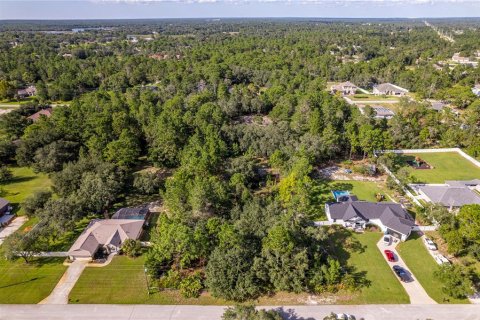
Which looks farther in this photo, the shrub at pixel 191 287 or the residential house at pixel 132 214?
the residential house at pixel 132 214

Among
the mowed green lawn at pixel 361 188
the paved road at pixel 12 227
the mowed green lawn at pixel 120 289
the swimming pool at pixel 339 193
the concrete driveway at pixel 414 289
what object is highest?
the swimming pool at pixel 339 193

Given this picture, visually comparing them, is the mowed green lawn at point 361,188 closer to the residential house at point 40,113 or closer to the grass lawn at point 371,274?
the grass lawn at point 371,274

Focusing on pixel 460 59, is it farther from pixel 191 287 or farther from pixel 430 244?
pixel 191 287

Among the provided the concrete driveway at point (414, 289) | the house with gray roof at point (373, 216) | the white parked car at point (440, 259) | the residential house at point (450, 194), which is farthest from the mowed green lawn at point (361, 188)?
the concrete driveway at point (414, 289)

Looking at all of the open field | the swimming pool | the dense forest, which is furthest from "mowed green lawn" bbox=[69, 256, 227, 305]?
the swimming pool

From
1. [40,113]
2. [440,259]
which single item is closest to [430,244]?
[440,259]

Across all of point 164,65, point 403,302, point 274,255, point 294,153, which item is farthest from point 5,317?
point 164,65
